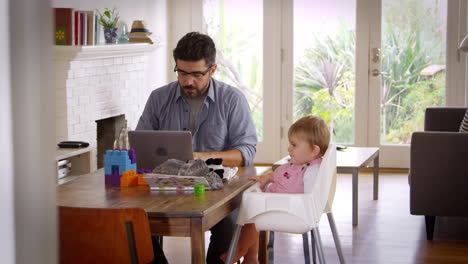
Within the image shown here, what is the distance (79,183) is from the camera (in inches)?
110

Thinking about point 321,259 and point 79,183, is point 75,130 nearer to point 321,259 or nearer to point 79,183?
point 79,183

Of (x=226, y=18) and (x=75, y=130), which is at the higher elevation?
(x=226, y=18)

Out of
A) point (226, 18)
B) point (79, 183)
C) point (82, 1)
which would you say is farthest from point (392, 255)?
point (226, 18)

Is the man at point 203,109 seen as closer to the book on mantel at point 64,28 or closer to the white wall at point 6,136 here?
the book on mantel at point 64,28

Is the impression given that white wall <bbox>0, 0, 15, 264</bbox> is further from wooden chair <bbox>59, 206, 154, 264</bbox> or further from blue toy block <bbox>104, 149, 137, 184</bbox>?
blue toy block <bbox>104, 149, 137, 184</bbox>

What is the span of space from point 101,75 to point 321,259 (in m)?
3.28

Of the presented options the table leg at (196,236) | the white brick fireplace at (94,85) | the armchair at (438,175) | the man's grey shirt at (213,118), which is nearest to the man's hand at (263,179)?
the man's grey shirt at (213,118)

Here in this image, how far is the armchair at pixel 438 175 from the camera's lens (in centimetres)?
433

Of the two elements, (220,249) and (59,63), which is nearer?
(220,249)

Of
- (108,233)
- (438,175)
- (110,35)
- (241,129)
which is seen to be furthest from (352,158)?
(108,233)

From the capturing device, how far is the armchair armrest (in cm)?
433

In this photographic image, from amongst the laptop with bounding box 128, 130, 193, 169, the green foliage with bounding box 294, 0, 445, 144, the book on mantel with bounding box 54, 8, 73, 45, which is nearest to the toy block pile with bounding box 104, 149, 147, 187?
the laptop with bounding box 128, 130, 193, 169

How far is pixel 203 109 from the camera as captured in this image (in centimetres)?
327

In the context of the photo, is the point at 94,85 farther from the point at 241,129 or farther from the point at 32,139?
the point at 32,139
